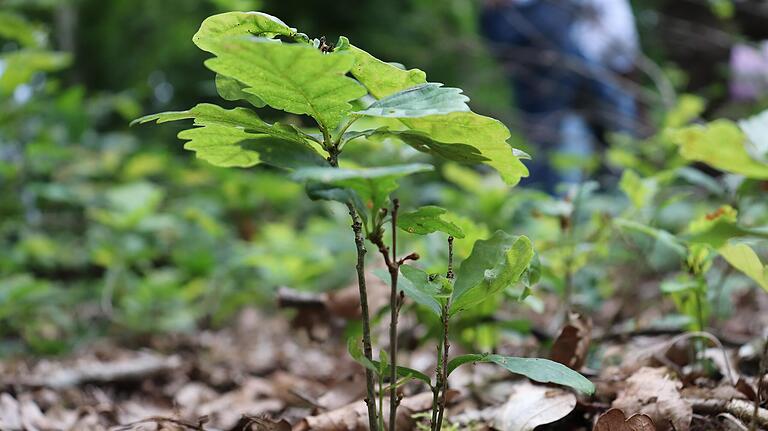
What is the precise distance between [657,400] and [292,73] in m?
0.68

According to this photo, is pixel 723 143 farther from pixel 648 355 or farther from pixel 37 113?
pixel 37 113

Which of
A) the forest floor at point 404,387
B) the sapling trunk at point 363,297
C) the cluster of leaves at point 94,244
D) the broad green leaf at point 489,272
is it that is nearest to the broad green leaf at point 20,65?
the cluster of leaves at point 94,244

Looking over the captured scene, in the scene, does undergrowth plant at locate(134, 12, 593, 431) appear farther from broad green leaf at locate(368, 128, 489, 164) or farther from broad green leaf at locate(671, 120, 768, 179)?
broad green leaf at locate(671, 120, 768, 179)

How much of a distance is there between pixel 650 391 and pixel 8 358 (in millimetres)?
2028

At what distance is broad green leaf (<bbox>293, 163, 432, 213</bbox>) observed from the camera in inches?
22.2

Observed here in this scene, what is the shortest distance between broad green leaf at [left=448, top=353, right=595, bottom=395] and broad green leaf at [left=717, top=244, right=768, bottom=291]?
26 cm

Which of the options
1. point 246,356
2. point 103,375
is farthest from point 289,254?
point 103,375

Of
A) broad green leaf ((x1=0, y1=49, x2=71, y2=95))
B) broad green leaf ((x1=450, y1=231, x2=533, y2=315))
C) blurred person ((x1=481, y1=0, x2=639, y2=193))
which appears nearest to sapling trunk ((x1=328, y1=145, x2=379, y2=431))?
broad green leaf ((x1=450, y1=231, x2=533, y2=315))

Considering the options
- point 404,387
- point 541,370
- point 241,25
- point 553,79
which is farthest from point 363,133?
point 553,79

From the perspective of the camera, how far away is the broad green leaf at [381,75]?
0.74 metres

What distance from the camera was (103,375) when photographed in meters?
1.76

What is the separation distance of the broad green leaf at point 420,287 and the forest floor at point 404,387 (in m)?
0.26

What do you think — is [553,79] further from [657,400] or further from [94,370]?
[657,400]

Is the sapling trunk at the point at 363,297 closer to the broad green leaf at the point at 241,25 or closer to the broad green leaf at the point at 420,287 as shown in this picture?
the broad green leaf at the point at 420,287
